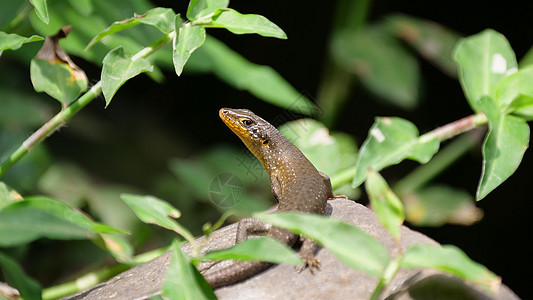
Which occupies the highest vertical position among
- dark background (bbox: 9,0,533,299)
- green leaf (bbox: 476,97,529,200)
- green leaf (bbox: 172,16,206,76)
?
green leaf (bbox: 172,16,206,76)

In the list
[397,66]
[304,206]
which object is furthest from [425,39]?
[304,206]

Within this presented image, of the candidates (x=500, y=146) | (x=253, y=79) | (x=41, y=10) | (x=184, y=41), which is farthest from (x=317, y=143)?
(x=41, y=10)

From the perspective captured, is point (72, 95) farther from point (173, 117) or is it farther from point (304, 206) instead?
point (173, 117)

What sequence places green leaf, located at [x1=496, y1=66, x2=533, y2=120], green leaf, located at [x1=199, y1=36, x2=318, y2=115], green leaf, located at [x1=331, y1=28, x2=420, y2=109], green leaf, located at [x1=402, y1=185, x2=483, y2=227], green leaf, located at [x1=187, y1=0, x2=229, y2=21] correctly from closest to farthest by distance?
green leaf, located at [x1=187, y1=0, x2=229, y2=21] < green leaf, located at [x1=496, y1=66, x2=533, y2=120] < green leaf, located at [x1=199, y1=36, x2=318, y2=115] < green leaf, located at [x1=402, y1=185, x2=483, y2=227] < green leaf, located at [x1=331, y1=28, x2=420, y2=109]

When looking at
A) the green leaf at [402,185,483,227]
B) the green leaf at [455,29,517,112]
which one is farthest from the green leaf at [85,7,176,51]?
the green leaf at [402,185,483,227]

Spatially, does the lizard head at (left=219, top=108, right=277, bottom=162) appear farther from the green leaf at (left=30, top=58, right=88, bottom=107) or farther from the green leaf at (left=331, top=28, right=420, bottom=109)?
the green leaf at (left=331, top=28, right=420, bottom=109)

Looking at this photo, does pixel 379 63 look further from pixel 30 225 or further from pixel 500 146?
pixel 30 225

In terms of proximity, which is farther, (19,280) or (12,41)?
(12,41)
